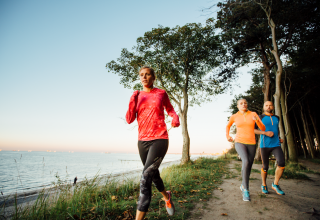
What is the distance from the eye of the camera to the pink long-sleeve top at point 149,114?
233 centimetres

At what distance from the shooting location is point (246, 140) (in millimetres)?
3822

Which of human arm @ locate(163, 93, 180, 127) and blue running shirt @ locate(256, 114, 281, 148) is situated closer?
human arm @ locate(163, 93, 180, 127)

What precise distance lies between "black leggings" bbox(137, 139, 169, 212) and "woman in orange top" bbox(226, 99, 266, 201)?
2.34 metres

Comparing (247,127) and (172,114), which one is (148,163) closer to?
(172,114)

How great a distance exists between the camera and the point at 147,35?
1264 centimetres

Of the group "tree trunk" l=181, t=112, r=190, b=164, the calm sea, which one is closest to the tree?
"tree trunk" l=181, t=112, r=190, b=164

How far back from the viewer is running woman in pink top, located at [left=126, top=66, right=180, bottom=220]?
85.4 inches

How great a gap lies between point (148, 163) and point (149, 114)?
67 cm

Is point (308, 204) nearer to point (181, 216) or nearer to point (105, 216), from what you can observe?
point (181, 216)

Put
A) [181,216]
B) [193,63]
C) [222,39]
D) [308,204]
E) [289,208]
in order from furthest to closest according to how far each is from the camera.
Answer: [193,63]
[222,39]
[308,204]
[289,208]
[181,216]

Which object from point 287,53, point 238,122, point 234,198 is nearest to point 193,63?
point 287,53

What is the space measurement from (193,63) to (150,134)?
1243cm

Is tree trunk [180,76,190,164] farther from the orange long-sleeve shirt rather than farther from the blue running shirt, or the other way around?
the orange long-sleeve shirt

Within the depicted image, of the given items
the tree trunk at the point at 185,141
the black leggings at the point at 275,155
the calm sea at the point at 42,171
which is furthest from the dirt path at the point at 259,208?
the tree trunk at the point at 185,141
